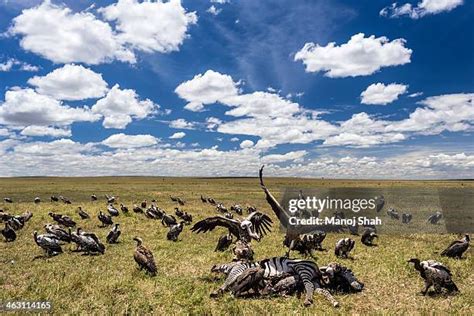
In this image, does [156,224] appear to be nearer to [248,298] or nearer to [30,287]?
[30,287]

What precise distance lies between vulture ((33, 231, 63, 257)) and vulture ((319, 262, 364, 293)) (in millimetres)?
12808

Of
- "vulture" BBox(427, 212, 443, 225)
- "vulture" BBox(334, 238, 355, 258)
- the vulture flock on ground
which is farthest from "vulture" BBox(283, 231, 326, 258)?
"vulture" BBox(427, 212, 443, 225)

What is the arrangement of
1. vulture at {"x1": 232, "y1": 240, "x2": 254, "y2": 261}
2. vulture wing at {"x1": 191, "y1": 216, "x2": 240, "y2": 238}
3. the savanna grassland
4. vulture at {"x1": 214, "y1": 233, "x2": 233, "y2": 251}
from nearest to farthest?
the savanna grassland < vulture wing at {"x1": 191, "y1": 216, "x2": 240, "y2": 238} < vulture at {"x1": 232, "y1": 240, "x2": 254, "y2": 261} < vulture at {"x1": 214, "y1": 233, "x2": 233, "y2": 251}

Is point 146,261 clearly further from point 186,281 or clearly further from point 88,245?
point 88,245

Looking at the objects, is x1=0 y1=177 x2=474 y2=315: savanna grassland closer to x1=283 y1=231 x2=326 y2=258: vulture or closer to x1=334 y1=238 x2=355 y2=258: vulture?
x1=334 y1=238 x2=355 y2=258: vulture

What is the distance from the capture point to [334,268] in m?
13.0

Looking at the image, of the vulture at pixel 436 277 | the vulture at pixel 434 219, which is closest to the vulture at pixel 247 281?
the vulture at pixel 436 277

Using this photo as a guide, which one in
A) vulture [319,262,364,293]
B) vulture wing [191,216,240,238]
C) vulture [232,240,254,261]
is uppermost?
vulture wing [191,216,240,238]

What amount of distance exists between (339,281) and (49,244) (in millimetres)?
13405

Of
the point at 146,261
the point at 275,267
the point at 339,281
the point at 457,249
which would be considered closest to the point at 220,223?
the point at 275,267

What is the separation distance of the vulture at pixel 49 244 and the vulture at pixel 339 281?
1281 cm

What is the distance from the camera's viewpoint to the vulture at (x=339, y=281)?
12.9m

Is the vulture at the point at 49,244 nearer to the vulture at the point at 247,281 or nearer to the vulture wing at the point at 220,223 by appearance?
the vulture wing at the point at 220,223

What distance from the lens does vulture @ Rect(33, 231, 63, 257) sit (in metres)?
18.6
